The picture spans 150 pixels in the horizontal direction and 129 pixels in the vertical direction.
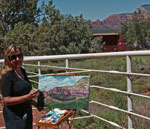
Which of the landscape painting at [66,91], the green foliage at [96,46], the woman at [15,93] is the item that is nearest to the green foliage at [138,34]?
the green foliage at [96,46]

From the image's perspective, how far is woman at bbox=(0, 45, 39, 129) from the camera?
1.90m

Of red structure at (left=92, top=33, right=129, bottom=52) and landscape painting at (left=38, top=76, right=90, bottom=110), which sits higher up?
red structure at (left=92, top=33, right=129, bottom=52)

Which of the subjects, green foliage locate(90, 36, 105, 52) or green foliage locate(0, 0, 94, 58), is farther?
green foliage locate(90, 36, 105, 52)

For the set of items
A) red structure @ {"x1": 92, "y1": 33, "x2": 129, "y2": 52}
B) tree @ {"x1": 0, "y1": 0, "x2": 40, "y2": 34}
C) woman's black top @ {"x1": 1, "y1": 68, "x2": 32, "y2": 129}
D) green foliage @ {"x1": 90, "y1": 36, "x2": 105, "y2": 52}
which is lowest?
woman's black top @ {"x1": 1, "y1": 68, "x2": 32, "y2": 129}

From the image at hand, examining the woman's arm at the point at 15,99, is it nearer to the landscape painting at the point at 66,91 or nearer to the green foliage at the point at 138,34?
the landscape painting at the point at 66,91

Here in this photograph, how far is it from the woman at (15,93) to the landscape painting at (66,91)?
0.45 meters

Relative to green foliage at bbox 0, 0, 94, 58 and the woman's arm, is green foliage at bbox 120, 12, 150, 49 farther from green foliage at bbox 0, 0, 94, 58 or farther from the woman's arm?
the woman's arm

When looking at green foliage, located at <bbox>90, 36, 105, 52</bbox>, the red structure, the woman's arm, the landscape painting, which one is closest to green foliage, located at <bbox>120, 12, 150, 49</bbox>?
the red structure

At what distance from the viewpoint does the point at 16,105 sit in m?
1.98

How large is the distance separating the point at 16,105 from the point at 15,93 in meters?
0.11

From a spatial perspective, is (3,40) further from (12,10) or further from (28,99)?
(28,99)

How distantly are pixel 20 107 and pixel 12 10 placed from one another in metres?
21.6

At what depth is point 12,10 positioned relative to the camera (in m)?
22.2

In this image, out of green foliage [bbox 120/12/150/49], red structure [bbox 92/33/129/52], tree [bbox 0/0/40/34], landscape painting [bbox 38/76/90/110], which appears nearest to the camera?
landscape painting [bbox 38/76/90/110]
